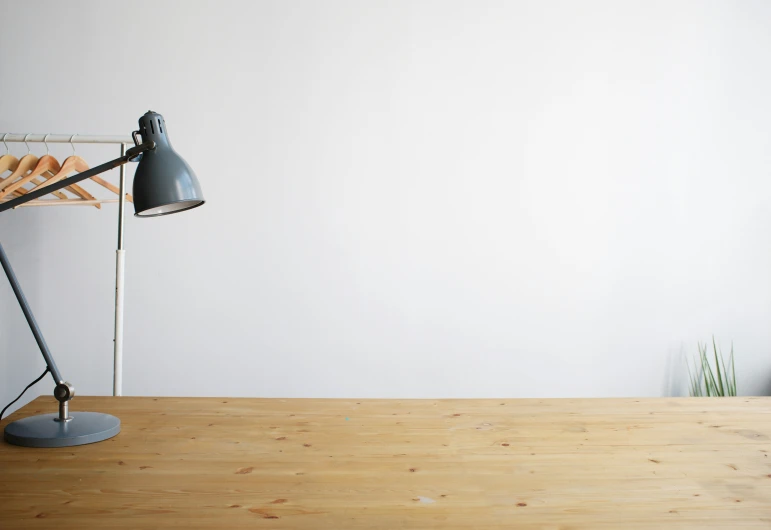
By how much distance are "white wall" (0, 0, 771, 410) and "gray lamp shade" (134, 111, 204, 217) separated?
6.45 feet

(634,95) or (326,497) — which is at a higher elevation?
(634,95)

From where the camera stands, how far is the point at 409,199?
3.39 m

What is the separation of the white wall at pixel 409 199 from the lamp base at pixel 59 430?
186cm

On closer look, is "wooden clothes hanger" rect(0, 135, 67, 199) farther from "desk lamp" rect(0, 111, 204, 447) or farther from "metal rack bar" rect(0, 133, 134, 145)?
"desk lamp" rect(0, 111, 204, 447)

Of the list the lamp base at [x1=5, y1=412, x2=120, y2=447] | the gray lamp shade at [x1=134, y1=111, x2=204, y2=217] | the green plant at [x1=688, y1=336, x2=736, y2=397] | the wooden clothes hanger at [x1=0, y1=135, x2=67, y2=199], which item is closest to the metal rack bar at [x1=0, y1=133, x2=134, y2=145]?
the wooden clothes hanger at [x1=0, y1=135, x2=67, y2=199]

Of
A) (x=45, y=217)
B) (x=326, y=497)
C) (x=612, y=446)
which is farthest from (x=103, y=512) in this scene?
(x=45, y=217)

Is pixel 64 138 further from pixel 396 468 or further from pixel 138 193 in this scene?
pixel 396 468

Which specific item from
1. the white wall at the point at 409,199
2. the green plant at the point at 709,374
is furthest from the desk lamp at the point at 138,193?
the green plant at the point at 709,374

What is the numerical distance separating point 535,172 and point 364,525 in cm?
270

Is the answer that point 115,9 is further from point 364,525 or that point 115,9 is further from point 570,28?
point 364,525

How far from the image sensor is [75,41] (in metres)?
3.20

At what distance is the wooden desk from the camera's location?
1.04 meters

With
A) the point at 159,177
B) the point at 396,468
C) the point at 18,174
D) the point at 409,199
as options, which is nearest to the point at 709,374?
the point at 409,199

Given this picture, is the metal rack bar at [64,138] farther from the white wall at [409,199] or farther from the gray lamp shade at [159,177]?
the gray lamp shade at [159,177]
